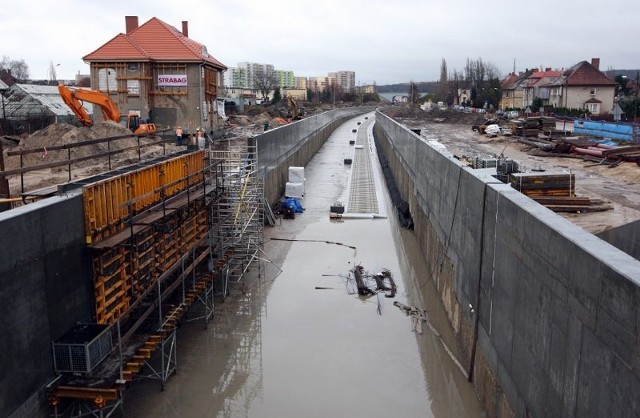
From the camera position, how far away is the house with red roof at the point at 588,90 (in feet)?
242

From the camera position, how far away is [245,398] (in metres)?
11.1

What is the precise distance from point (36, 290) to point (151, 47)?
37.6 m

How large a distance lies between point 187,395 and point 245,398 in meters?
1.10

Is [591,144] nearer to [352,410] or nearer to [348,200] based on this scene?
[348,200]

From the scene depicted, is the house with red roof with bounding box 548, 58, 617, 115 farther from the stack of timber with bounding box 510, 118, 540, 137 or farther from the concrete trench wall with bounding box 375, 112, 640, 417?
the concrete trench wall with bounding box 375, 112, 640, 417

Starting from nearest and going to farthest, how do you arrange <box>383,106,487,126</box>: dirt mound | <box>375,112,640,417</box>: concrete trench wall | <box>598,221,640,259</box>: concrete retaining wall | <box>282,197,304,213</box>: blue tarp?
<box>375,112,640,417</box>: concrete trench wall → <box>598,221,640,259</box>: concrete retaining wall → <box>282,197,304,213</box>: blue tarp → <box>383,106,487,126</box>: dirt mound

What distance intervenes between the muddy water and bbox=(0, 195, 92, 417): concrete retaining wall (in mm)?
2522

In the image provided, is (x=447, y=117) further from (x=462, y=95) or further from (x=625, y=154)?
(x=462, y=95)

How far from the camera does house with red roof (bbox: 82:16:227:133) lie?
134ft

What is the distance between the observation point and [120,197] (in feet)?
35.0

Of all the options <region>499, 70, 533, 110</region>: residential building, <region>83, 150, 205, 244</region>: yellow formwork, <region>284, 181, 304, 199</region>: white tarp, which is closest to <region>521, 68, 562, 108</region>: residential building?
<region>499, 70, 533, 110</region>: residential building

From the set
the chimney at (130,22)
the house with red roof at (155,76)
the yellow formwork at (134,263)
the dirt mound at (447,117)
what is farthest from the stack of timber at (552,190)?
the dirt mound at (447,117)

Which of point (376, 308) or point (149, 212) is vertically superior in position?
point (149, 212)

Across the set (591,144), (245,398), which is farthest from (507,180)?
(591,144)
